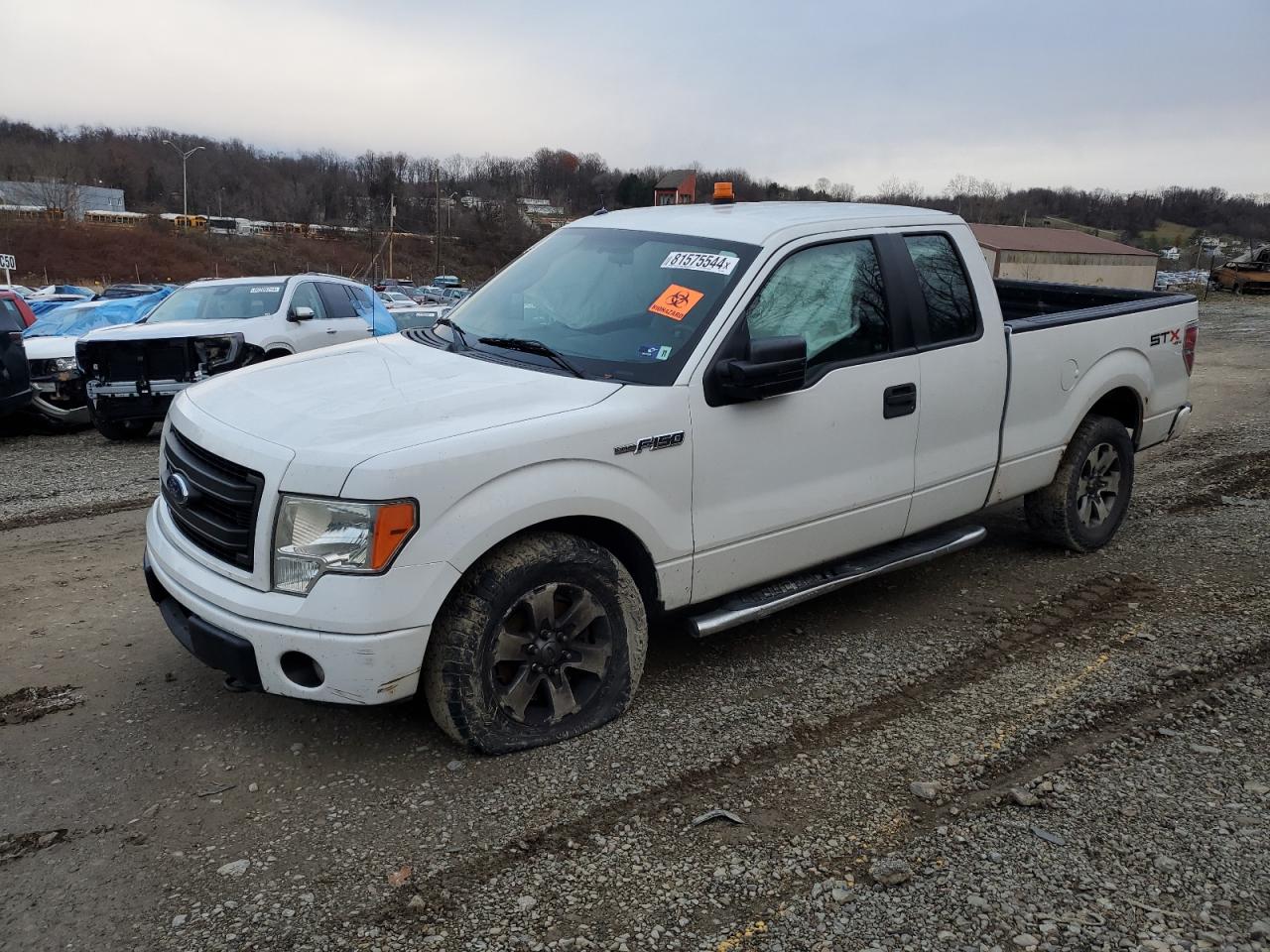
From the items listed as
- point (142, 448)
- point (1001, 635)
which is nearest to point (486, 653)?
point (1001, 635)

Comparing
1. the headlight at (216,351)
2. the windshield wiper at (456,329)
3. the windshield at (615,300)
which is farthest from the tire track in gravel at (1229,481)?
the headlight at (216,351)

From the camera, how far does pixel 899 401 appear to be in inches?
169

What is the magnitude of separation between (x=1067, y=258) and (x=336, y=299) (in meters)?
53.6

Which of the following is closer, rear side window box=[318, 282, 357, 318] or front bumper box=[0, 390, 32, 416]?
front bumper box=[0, 390, 32, 416]

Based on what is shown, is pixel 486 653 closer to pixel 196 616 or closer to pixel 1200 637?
pixel 196 616

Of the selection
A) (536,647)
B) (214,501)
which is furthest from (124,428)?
(536,647)

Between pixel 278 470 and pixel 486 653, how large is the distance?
908mm

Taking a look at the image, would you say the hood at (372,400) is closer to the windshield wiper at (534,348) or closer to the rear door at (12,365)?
the windshield wiper at (534,348)

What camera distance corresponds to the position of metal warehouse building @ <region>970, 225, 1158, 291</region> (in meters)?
52.1

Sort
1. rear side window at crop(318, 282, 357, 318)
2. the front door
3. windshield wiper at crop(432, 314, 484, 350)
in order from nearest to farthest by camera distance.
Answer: the front door < windshield wiper at crop(432, 314, 484, 350) < rear side window at crop(318, 282, 357, 318)

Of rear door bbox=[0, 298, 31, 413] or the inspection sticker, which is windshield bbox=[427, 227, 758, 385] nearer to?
the inspection sticker

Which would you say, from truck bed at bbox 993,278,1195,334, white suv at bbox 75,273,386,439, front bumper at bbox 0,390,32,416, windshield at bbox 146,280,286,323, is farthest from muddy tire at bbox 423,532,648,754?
front bumper at bbox 0,390,32,416

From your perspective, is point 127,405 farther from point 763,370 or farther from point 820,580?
point 763,370

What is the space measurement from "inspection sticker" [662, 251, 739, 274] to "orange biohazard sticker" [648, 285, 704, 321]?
13 centimetres
